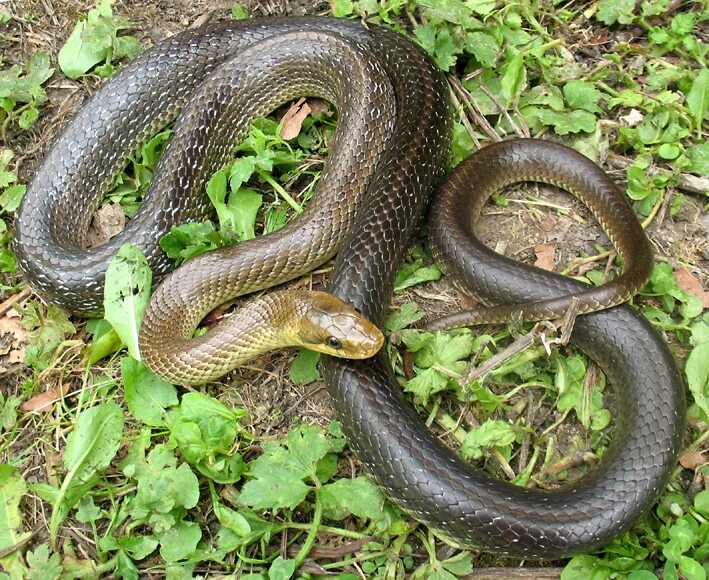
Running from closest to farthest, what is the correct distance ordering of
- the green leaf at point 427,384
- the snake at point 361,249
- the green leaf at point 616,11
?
1. the snake at point 361,249
2. the green leaf at point 427,384
3. the green leaf at point 616,11

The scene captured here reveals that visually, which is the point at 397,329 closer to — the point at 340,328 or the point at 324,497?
the point at 340,328

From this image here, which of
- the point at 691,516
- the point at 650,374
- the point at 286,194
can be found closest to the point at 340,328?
the point at 286,194

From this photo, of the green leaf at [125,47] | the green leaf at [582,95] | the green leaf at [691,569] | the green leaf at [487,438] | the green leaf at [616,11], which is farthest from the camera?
the green leaf at [125,47]

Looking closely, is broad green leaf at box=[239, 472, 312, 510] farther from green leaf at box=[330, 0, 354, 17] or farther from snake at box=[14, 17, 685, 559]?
green leaf at box=[330, 0, 354, 17]

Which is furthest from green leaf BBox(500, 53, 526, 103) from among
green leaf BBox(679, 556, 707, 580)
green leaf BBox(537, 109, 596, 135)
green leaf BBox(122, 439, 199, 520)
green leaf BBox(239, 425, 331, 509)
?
green leaf BBox(122, 439, 199, 520)

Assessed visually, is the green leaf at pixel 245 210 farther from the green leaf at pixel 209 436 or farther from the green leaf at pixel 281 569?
the green leaf at pixel 281 569

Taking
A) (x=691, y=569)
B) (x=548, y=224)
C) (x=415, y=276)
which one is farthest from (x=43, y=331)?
(x=691, y=569)

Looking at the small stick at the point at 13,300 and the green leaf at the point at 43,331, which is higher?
the small stick at the point at 13,300

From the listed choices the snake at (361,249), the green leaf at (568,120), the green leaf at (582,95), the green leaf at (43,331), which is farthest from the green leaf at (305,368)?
the green leaf at (582,95)
